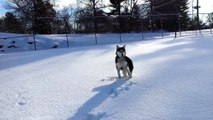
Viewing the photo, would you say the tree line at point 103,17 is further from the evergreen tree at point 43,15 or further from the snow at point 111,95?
the snow at point 111,95

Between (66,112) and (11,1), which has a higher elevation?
(11,1)

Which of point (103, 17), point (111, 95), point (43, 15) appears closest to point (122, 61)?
point (111, 95)

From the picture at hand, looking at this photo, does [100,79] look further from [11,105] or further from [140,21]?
[140,21]

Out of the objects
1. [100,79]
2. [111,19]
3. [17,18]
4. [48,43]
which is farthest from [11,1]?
[100,79]

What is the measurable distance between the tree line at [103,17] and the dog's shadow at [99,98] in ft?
86.3

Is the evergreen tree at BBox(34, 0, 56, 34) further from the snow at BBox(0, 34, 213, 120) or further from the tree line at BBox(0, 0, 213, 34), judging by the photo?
→ the snow at BBox(0, 34, 213, 120)

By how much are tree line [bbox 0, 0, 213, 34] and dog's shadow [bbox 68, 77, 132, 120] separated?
26.3 meters

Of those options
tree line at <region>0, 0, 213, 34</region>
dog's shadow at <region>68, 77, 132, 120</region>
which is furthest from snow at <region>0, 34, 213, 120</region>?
tree line at <region>0, 0, 213, 34</region>

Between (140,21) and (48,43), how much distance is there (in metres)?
13.6

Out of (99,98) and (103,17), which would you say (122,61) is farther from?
(103,17)

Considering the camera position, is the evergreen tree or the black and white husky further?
the evergreen tree

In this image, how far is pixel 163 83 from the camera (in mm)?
7117

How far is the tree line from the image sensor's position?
38.5m

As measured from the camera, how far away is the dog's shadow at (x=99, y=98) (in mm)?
5410
